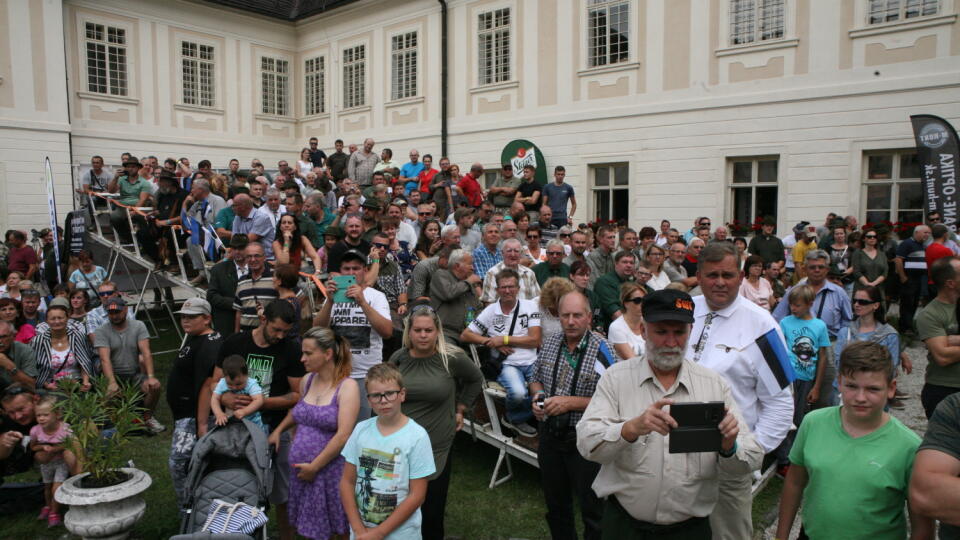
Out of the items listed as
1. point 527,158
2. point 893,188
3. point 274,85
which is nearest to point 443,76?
point 527,158

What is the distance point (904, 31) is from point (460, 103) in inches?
455

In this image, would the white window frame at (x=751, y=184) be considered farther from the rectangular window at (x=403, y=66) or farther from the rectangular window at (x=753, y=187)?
the rectangular window at (x=403, y=66)

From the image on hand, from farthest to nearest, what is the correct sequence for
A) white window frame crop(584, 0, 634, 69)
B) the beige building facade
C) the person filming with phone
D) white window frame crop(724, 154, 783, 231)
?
1. white window frame crop(584, 0, 634, 69)
2. white window frame crop(724, 154, 783, 231)
3. the beige building facade
4. the person filming with phone

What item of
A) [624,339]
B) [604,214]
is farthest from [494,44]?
[624,339]

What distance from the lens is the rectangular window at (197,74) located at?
22297 mm

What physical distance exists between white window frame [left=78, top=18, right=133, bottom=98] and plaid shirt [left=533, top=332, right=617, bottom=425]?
21101 mm

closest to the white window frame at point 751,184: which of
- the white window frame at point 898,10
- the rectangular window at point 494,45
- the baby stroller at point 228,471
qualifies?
the white window frame at point 898,10

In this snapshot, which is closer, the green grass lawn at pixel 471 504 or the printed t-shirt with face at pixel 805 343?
the green grass lawn at pixel 471 504

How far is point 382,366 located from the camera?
380 cm

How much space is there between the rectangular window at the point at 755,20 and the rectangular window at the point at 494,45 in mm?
6474

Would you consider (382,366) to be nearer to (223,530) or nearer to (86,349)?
(223,530)

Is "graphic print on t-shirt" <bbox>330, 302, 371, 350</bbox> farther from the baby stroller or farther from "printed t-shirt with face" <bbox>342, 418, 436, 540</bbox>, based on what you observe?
"printed t-shirt with face" <bbox>342, 418, 436, 540</bbox>

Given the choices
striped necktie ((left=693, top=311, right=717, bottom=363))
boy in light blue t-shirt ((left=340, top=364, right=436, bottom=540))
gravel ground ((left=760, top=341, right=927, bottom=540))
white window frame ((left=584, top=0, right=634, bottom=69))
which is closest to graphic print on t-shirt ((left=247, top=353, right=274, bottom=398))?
boy in light blue t-shirt ((left=340, top=364, right=436, bottom=540))

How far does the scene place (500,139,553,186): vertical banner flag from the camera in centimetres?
1789
